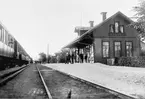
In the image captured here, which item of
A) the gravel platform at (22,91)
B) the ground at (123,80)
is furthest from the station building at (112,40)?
the gravel platform at (22,91)

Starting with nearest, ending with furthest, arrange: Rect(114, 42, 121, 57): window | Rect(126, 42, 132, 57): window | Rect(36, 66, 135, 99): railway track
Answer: Rect(36, 66, 135, 99): railway track, Rect(114, 42, 121, 57): window, Rect(126, 42, 132, 57): window

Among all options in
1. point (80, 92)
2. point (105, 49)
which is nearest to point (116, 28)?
point (105, 49)

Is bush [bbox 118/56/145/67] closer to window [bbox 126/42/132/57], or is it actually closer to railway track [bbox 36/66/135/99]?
window [bbox 126/42/132/57]

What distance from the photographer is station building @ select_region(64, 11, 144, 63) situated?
28.4 m

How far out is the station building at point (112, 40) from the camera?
2841 centimetres

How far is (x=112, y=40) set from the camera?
95.1 feet

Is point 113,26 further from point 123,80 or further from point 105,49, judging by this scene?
point 123,80

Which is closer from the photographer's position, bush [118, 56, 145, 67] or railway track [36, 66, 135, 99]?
railway track [36, 66, 135, 99]

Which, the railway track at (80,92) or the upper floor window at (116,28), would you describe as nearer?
the railway track at (80,92)

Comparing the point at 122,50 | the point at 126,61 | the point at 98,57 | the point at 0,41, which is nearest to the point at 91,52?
the point at 98,57

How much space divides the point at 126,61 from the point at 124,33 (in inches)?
338

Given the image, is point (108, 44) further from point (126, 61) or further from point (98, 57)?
point (126, 61)

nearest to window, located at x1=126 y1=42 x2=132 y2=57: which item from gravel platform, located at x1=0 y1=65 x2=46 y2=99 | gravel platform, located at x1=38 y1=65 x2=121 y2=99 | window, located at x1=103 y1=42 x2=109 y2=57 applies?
window, located at x1=103 y1=42 x2=109 y2=57

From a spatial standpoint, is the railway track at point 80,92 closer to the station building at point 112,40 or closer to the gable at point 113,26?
the station building at point 112,40
